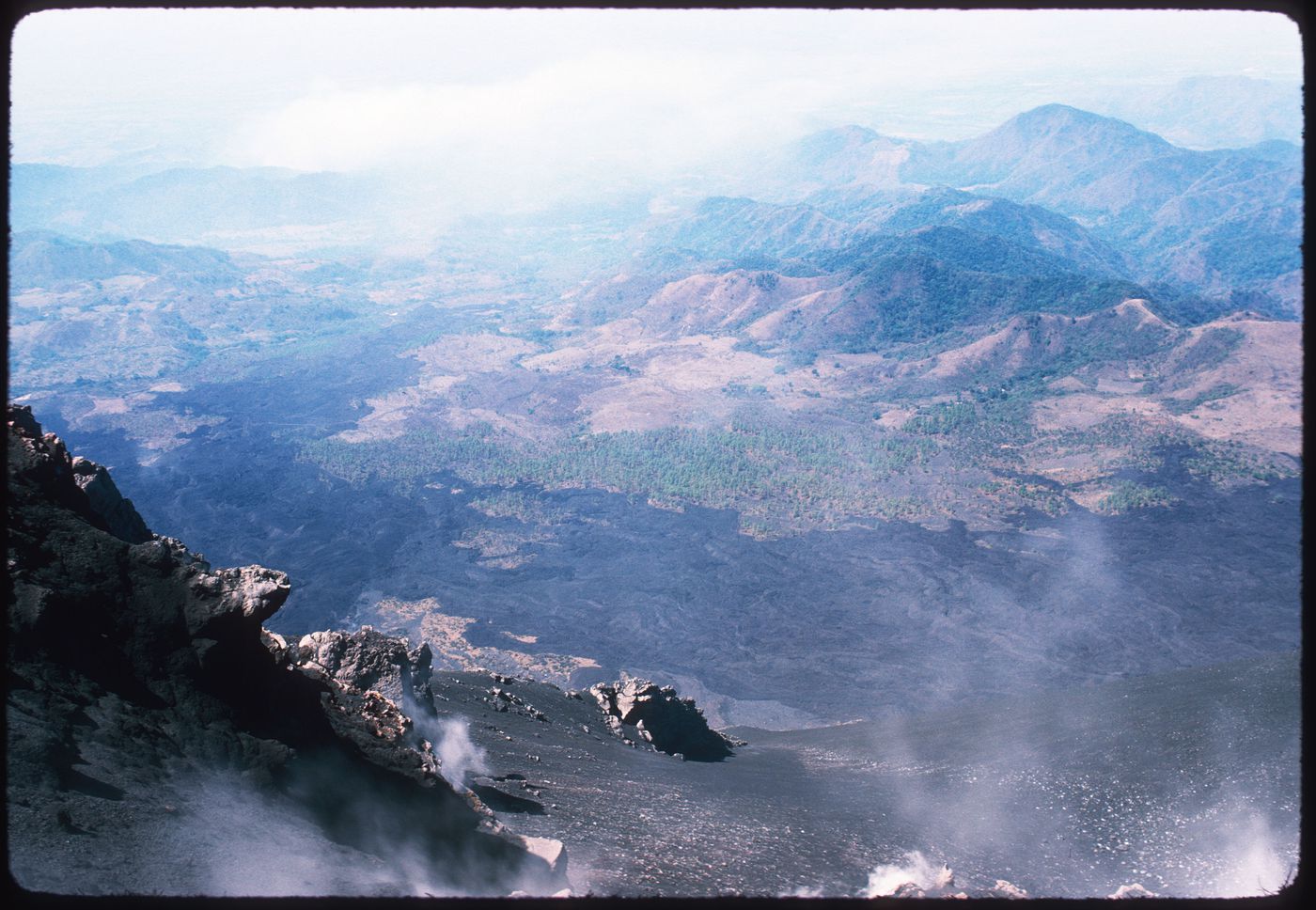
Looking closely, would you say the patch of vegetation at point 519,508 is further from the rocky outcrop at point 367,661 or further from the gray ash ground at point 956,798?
the rocky outcrop at point 367,661

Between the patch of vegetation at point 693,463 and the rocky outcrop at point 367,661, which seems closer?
the rocky outcrop at point 367,661

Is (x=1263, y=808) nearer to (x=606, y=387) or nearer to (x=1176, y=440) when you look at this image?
(x=1176, y=440)

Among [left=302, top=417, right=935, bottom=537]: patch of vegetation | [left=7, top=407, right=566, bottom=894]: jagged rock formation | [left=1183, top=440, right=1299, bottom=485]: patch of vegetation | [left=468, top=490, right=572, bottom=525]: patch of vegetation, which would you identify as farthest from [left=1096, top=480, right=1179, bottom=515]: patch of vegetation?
[left=7, top=407, right=566, bottom=894]: jagged rock formation

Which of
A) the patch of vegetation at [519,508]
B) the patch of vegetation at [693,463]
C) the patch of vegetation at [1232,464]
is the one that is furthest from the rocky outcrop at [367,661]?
the patch of vegetation at [1232,464]

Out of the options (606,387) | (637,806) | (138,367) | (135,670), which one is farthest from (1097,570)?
(138,367)

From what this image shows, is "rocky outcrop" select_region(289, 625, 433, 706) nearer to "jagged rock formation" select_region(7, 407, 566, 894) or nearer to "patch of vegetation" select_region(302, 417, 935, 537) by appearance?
"jagged rock formation" select_region(7, 407, 566, 894)

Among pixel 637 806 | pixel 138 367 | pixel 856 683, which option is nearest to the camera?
pixel 637 806
